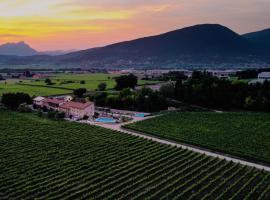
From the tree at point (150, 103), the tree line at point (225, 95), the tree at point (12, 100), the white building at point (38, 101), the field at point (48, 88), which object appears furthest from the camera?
the field at point (48, 88)

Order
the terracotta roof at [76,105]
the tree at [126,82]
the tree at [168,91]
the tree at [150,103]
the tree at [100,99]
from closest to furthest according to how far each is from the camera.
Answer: the terracotta roof at [76,105], the tree at [150,103], the tree at [100,99], the tree at [168,91], the tree at [126,82]

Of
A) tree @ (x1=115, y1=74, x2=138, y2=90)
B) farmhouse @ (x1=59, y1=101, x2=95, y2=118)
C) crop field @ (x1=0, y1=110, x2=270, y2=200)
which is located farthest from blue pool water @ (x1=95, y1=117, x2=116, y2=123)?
tree @ (x1=115, y1=74, x2=138, y2=90)

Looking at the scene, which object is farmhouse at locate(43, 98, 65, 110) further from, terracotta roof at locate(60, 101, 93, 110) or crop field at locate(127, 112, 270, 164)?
crop field at locate(127, 112, 270, 164)

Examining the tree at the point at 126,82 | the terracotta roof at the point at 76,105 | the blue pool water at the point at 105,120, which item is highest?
the tree at the point at 126,82

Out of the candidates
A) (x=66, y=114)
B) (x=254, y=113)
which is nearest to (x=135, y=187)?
(x=66, y=114)

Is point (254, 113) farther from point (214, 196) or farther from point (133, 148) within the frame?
point (214, 196)

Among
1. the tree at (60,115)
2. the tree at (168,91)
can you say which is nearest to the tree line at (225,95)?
the tree at (168,91)

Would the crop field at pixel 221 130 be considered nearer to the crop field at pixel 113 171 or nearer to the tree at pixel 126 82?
the crop field at pixel 113 171
